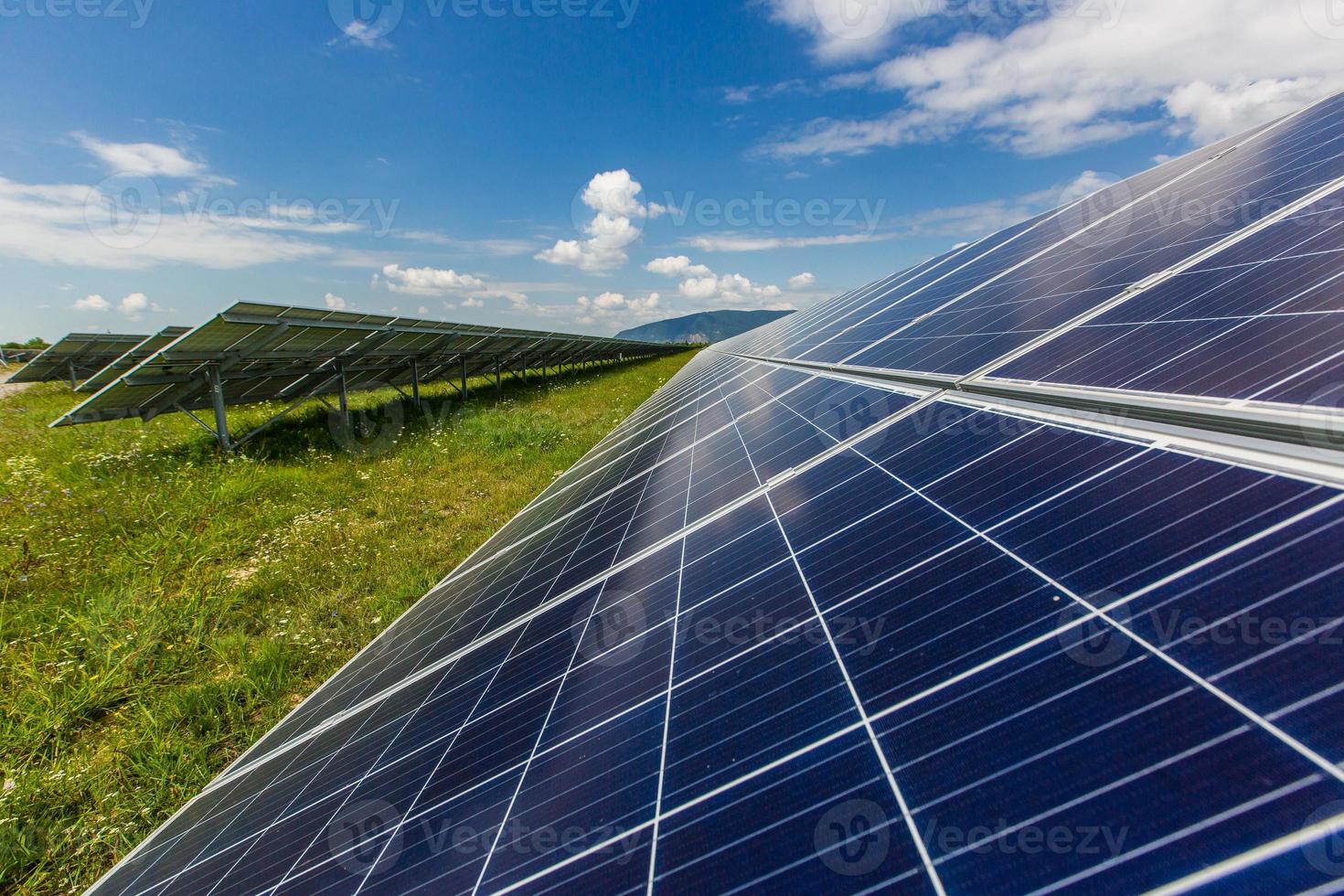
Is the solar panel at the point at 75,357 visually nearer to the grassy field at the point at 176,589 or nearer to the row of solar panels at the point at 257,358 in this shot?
the row of solar panels at the point at 257,358

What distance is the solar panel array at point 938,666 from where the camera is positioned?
1.12m

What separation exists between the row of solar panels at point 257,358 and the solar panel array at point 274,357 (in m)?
0.03

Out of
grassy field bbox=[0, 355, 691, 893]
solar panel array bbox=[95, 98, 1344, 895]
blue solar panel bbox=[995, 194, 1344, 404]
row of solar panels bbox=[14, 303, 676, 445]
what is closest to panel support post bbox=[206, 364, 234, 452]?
row of solar panels bbox=[14, 303, 676, 445]

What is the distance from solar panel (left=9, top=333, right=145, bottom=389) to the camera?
82.2 feet

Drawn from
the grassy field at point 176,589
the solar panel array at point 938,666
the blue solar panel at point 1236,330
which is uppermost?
the blue solar panel at point 1236,330

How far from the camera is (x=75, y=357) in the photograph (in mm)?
26188

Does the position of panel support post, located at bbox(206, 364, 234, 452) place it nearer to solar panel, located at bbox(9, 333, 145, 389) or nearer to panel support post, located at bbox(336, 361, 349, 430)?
panel support post, located at bbox(336, 361, 349, 430)

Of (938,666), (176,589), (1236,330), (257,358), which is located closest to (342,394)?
(257,358)

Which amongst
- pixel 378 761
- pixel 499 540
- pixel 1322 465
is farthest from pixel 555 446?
pixel 1322 465

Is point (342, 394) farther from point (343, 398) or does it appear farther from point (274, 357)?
point (274, 357)

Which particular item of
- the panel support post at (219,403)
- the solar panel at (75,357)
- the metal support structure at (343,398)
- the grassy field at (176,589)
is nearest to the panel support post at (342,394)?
the metal support structure at (343,398)

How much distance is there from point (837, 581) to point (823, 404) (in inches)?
134

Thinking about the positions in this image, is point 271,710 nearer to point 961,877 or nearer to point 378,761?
point 378,761

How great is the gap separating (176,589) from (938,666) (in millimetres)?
10364
